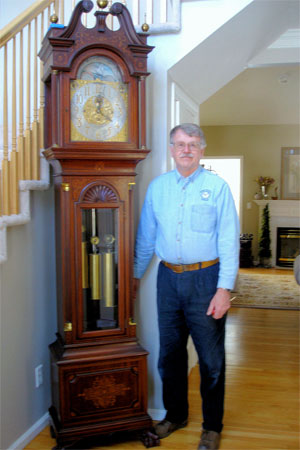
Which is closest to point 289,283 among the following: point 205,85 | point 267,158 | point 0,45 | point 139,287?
point 267,158

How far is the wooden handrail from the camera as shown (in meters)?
2.15

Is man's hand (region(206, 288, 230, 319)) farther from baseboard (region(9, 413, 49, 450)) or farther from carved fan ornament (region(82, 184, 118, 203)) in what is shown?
baseboard (region(9, 413, 49, 450))

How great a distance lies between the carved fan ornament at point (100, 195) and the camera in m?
2.32

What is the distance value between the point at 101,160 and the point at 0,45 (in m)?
0.68

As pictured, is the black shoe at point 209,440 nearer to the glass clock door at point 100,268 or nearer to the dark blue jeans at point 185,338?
the dark blue jeans at point 185,338

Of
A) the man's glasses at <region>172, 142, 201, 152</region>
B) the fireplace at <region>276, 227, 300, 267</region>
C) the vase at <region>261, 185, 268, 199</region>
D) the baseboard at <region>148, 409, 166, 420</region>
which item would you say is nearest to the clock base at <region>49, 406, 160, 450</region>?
the baseboard at <region>148, 409, 166, 420</region>

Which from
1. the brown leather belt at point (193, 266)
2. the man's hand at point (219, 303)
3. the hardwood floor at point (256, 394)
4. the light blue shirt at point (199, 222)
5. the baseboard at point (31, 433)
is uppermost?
the light blue shirt at point (199, 222)

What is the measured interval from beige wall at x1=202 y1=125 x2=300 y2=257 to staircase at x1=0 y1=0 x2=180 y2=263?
21.0ft

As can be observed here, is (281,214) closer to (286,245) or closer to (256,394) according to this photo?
(286,245)

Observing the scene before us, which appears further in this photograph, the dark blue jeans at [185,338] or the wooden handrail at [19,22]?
the dark blue jeans at [185,338]

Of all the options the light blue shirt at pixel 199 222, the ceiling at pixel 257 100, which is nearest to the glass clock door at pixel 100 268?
the light blue shirt at pixel 199 222

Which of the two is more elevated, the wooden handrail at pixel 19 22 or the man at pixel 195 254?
the wooden handrail at pixel 19 22

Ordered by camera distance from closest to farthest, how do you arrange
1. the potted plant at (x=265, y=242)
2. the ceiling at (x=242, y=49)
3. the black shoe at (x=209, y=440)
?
the black shoe at (x=209, y=440) < the ceiling at (x=242, y=49) < the potted plant at (x=265, y=242)

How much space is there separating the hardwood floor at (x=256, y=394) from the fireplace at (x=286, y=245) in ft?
12.8
